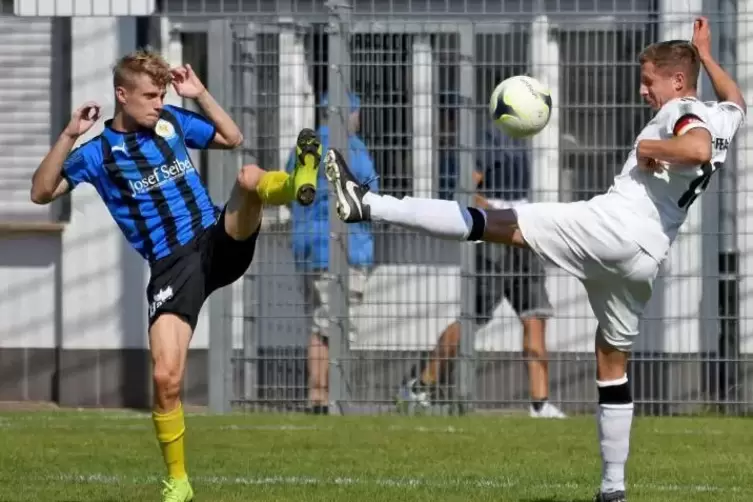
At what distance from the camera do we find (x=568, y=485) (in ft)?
29.2

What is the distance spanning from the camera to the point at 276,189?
7.82 metres

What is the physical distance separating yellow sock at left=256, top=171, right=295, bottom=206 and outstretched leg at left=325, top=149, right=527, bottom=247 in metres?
0.21

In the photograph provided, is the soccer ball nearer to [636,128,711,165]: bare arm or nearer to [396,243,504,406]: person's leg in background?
[636,128,711,165]: bare arm

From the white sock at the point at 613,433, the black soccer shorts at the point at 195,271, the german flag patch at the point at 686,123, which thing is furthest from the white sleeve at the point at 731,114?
the black soccer shorts at the point at 195,271

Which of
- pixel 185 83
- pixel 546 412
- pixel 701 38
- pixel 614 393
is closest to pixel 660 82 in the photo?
pixel 701 38

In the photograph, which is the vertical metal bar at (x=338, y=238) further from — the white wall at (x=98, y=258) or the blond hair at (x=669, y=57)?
the blond hair at (x=669, y=57)

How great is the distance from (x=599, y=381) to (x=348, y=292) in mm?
5927

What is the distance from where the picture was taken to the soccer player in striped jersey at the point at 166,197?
801cm

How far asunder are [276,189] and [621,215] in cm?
156

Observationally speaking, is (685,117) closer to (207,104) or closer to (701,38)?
(701,38)

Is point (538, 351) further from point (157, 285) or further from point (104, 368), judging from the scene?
point (157, 285)

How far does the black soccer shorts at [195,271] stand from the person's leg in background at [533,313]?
5.74 metres

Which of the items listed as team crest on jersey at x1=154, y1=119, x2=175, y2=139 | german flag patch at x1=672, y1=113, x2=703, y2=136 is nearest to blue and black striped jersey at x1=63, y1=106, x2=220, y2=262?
team crest on jersey at x1=154, y1=119, x2=175, y2=139

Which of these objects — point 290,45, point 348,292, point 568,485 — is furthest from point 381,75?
point 568,485
